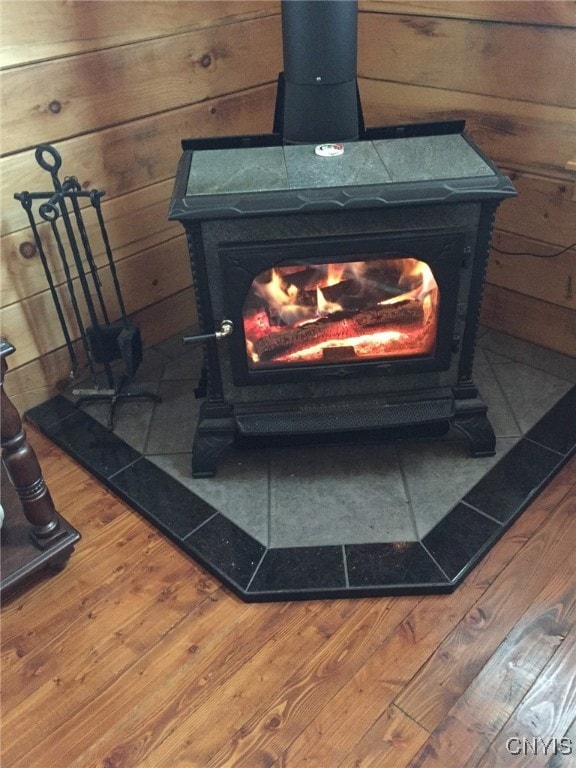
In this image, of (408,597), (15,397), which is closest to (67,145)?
(15,397)

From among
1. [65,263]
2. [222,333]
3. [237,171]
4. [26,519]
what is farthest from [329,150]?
[26,519]

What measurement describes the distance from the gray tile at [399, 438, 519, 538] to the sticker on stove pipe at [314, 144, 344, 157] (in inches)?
28.5

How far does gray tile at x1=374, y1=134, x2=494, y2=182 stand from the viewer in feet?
4.20

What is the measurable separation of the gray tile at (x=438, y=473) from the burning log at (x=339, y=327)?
356 mm

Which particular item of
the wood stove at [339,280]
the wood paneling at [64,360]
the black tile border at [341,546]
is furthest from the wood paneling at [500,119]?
the wood paneling at [64,360]

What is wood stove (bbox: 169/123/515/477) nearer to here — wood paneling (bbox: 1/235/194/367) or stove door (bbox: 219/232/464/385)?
stove door (bbox: 219/232/464/385)

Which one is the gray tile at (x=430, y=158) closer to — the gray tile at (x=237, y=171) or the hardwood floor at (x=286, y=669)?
the gray tile at (x=237, y=171)

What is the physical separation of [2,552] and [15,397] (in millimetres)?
556

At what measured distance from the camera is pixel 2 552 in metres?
1.36

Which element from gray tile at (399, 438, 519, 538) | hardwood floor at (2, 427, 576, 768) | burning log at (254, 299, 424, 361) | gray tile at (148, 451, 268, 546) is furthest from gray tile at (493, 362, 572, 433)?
gray tile at (148, 451, 268, 546)

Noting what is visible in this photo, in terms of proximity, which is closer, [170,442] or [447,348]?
[447,348]

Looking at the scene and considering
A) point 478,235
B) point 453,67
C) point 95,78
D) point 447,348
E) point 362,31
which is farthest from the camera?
point 362,31

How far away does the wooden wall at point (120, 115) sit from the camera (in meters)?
1.48

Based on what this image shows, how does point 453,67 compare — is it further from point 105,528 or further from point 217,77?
point 105,528
